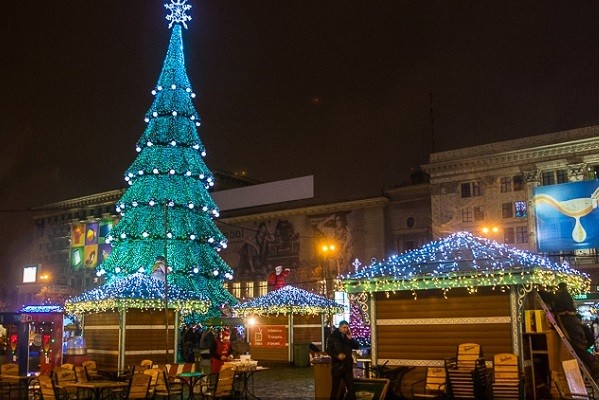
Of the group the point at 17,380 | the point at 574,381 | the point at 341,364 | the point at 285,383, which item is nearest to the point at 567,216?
the point at 285,383

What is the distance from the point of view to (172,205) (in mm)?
36250

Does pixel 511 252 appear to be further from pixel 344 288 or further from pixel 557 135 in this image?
pixel 557 135

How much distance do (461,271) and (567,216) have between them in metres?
33.8

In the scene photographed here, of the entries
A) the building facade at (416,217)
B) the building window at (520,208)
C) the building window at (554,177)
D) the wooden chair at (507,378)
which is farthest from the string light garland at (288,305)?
the building window at (554,177)

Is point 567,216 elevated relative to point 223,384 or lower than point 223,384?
elevated

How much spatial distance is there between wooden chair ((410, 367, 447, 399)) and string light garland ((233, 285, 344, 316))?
15.0 m

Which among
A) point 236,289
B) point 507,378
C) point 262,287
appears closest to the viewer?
point 507,378

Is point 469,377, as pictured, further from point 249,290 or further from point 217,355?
point 249,290

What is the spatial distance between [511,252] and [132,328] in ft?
42.3

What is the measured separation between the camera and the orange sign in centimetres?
3116

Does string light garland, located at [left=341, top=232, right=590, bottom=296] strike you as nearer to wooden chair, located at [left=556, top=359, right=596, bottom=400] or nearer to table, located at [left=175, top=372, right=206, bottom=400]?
wooden chair, located at [left=556, top=359, right=596, bottom=400]

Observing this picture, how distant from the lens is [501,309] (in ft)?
50.3

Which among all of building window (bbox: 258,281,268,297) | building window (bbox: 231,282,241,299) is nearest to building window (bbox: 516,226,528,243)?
building window (bbox: 258,281,268,297)

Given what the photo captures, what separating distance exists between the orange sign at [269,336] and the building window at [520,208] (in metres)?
27.5
